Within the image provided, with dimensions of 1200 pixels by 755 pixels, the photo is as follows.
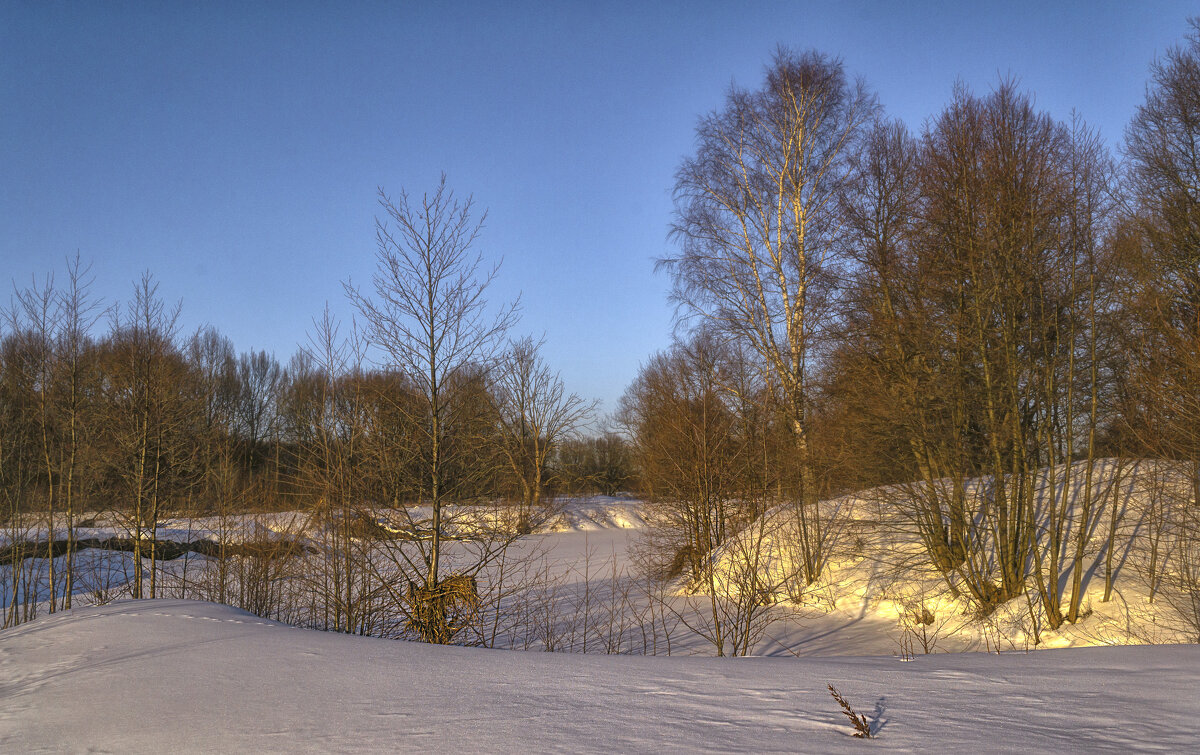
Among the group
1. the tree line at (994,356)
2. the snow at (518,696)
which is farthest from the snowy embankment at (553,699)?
the tree line at (994,356)

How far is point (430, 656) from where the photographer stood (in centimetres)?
571

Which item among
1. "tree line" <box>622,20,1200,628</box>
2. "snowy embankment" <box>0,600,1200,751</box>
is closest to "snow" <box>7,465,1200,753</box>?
"snowy embankment" <box>0,600,1200,751</box>

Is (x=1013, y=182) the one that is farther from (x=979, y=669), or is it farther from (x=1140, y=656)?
(x=979, y=669)

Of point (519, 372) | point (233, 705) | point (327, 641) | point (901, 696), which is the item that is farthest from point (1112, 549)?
point (519, 372)

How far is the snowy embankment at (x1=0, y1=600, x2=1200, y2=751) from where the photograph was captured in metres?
3.59

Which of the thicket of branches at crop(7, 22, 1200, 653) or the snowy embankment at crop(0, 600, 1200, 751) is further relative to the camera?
the thicket of branches at crop(7, 22, 1200, 653)

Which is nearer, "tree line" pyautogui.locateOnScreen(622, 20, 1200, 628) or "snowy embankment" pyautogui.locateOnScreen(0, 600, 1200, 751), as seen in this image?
"snowy embankment" pyautogui.locateOnScreen(0, 600, 1200, 751)

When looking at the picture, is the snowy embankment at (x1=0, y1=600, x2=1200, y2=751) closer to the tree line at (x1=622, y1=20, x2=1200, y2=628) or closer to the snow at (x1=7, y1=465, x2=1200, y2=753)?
the snow at (x1=7, y1=465, x2=1200, y2=753)

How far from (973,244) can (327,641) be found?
9933 mm

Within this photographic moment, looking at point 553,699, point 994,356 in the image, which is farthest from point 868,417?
point 553,699

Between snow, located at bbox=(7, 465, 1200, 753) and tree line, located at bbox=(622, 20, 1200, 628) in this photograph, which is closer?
snow, located at bbox=(7, 465, 1200, 753)

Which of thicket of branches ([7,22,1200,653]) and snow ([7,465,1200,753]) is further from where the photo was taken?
thicket of branches ([7,22,1200,653])

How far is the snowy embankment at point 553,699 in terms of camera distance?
11.8 feet

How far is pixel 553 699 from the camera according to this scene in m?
4.30
